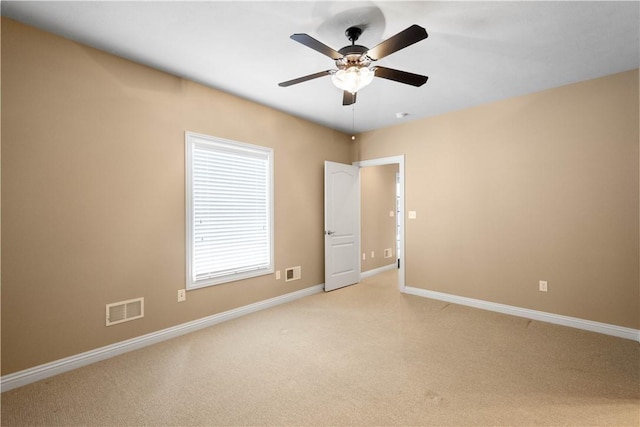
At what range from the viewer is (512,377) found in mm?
2365

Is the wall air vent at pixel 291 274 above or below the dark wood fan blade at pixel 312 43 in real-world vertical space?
below

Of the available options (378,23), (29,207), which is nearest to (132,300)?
(29,207)

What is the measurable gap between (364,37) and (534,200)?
2.79 metres

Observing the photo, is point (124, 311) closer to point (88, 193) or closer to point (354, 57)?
point (88, 193)

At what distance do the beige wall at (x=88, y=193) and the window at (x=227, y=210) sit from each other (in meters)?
0.12

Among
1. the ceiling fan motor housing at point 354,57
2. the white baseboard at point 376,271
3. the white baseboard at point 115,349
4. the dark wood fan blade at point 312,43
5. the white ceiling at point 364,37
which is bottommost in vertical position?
the white baseboard at point 115,349

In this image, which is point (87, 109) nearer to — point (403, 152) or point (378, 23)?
point (378, 23)

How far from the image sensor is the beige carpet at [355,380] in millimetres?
1937

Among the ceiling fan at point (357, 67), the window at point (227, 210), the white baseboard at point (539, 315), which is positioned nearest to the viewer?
the ceiling fan at point (357, 67)

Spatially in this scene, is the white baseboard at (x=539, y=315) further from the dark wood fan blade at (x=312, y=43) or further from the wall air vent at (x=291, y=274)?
the dark wood fan blade at (x=312, y=43)

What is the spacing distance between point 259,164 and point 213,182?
715 mm

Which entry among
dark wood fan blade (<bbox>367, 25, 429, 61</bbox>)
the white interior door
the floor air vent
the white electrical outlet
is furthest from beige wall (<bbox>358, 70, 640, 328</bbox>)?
the floor air vent

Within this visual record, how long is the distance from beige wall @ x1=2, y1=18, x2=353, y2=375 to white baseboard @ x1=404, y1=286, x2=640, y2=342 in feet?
9.41

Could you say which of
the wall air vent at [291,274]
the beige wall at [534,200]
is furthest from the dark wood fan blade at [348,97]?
the wall air vent at [291,274]
